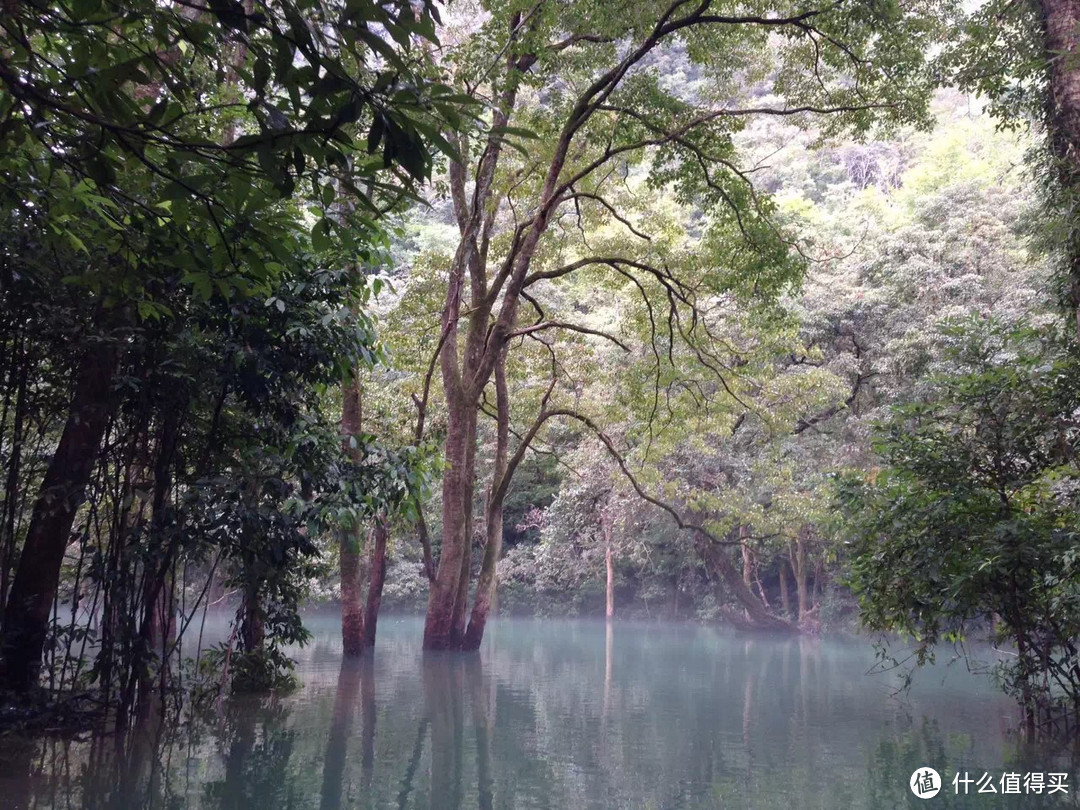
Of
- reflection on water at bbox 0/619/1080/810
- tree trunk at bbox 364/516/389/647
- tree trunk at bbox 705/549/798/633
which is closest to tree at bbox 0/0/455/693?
reflection on water at bbox 0/619/1080/810

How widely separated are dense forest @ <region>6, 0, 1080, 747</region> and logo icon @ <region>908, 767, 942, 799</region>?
1194 mm

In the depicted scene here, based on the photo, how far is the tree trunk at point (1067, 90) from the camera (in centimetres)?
555

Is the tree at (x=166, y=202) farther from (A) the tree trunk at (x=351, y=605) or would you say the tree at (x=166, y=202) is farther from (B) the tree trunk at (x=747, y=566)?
(B) the tree trunk at (x=747, y=566)

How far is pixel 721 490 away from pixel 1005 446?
1048 centimetres

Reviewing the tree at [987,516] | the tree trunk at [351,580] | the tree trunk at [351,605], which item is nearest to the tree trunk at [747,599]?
the tree trunk at [351,580]

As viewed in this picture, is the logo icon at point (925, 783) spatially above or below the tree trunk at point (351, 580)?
below

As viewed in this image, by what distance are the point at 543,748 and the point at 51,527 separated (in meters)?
3.34

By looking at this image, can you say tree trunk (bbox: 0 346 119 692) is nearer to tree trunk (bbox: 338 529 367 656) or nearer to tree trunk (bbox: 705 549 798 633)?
tree trunk (bbox: 338 529 367 656)

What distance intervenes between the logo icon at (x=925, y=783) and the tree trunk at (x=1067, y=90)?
2889 millimetres

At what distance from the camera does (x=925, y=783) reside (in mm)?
4898

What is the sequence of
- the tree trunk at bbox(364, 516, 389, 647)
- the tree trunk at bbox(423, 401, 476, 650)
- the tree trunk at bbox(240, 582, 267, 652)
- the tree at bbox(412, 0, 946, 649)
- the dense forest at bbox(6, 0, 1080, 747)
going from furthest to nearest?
the tree trunk at bbox(364, 516, 389, 647) → the tree trunk at bbox(423, 401, 476, 650) → the tree at bbox(412, 0, 946, 649) → the tree trunk at bbox(240, 582, 267, 652) → the dense forest at bbox(6, 0, 1080, 747)

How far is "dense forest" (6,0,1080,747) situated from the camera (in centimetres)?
225

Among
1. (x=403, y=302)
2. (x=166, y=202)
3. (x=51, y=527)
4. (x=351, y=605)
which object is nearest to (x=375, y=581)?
(x=351, y=605)

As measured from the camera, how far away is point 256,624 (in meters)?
7.59
